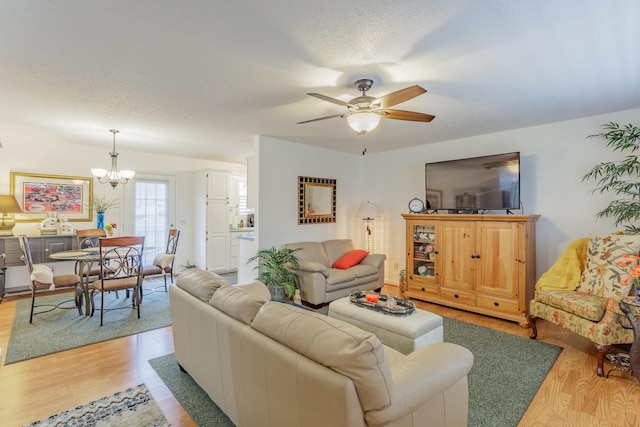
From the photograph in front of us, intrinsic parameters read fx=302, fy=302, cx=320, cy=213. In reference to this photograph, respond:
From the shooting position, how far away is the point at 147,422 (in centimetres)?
192

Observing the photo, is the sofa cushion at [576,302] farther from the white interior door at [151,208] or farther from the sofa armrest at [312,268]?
the white interior door at [151,208]

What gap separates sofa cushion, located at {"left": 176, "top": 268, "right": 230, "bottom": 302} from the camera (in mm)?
2041

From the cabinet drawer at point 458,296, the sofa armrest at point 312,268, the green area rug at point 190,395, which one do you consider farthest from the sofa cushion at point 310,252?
the green area rug at point 190,395

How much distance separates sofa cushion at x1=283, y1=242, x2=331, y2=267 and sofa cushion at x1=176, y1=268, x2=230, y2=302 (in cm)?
223

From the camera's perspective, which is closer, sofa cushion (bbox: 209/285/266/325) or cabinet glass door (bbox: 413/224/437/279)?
sofa cushion (bbox: 209/285/266/325)

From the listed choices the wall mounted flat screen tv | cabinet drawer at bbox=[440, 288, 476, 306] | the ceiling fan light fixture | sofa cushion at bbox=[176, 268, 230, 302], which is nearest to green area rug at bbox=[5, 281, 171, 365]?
sofa cushion at bbox=[176, 268, 230, 302]

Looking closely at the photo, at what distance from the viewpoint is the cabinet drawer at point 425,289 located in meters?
4.38

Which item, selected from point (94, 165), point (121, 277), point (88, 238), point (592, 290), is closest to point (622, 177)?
point (592, 290)

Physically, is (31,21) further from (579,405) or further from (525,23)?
(579,405)

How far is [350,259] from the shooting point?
187 inches

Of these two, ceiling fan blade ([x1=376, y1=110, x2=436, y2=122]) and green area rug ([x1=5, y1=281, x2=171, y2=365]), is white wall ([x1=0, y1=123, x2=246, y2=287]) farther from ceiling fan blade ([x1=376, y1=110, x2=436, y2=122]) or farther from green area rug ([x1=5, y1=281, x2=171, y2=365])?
ceiling fan blade ([x1=376, y1=110, x2=436, y2=122])

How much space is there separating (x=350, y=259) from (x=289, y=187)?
1492mm

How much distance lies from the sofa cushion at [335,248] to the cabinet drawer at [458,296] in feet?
5.30

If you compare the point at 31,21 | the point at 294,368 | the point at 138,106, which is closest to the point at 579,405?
the point at 294,368
